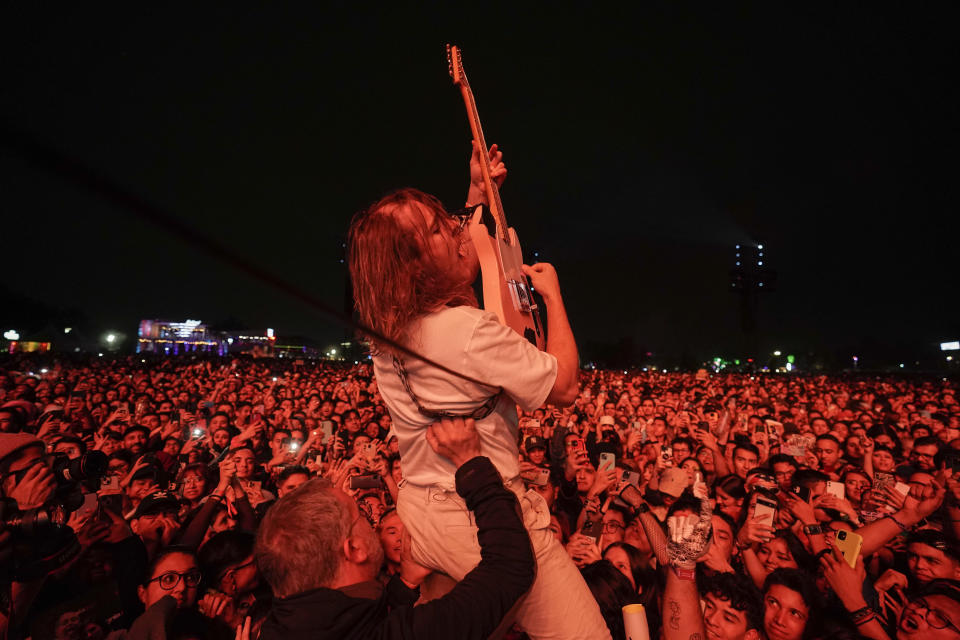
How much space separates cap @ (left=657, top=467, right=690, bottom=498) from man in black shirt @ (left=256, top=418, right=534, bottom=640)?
4430 mm

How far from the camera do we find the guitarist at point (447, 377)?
1432mm

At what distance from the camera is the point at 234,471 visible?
199 inches

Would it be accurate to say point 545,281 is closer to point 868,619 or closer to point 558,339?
point 558,339

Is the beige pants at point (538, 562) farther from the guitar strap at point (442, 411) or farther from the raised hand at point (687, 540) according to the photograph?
the raised hand at point (687, 540)

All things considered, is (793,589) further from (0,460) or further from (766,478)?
(0,460)

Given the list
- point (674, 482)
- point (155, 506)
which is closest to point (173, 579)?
point (155, 506)

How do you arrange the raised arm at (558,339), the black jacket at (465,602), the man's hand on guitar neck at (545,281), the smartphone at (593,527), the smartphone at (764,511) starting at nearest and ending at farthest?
1. the black jacket at (465,602)
2. the raised arm at (558,339)
3. the man's hand on guitar neck at (545,281)
4. the smartphone at (764,511)
5. the smartphone at (593,527)

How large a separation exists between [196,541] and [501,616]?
4.01 metres

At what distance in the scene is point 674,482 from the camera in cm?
544

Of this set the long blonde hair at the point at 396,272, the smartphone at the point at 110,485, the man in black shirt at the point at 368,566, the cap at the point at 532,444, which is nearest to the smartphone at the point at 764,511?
the cap at the point at 532,444

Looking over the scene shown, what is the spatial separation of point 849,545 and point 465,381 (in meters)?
3.26

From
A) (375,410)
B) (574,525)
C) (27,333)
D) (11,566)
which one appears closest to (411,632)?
(11,566)

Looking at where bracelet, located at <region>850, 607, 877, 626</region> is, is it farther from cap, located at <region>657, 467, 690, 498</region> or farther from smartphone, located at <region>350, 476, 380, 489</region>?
smartphone, located at <region>350, 476, 380, 489</region>

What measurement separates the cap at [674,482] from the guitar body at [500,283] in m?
4.21
